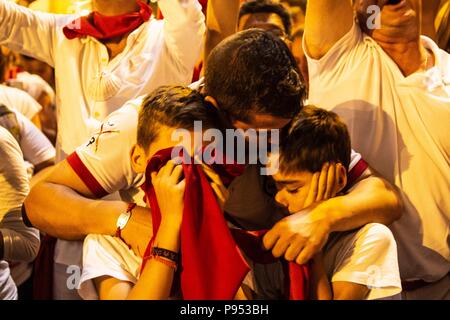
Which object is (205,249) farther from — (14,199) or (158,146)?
(14,199)

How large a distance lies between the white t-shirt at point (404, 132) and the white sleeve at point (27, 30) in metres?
0.87

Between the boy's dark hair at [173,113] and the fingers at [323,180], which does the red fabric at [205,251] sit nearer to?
the boy's dark hair at [173,113]

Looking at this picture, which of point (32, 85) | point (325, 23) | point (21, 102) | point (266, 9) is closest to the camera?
point (325, 23)

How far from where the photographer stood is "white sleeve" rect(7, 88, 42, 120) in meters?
3.18

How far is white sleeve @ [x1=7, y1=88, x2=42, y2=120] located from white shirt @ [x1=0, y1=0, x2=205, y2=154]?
2.71 ft

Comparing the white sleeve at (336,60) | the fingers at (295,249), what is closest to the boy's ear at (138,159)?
the fingers at (295,249)

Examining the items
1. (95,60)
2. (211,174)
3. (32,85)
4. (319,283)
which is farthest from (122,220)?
(32,85)

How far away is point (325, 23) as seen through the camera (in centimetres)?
187

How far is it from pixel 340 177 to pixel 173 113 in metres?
0.40

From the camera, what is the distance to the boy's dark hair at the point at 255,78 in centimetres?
161

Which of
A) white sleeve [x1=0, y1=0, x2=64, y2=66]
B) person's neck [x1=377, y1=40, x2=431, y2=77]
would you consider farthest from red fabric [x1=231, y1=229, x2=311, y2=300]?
white sleeve [x1=0, y1=0, x2=64, y2=66]

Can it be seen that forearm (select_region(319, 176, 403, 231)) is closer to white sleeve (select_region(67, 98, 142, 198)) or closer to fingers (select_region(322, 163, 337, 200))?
fingers (select_region(322, 163, 337, 200))
